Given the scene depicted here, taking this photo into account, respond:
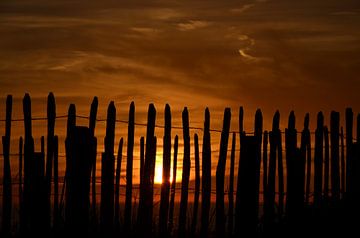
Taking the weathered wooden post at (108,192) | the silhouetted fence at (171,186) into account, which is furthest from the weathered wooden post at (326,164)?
the weathered wooden post at (108,192)

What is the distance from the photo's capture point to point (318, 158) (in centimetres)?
1026

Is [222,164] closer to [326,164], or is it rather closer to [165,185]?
[165,185]

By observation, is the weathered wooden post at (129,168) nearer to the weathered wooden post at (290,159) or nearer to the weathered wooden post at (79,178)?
the weathered wooden post at (290,159)

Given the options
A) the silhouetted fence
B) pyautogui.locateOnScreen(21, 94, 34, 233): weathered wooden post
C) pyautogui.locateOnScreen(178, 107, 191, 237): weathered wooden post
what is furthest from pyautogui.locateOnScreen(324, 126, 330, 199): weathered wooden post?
pyautogui.locateOnScreen(21, 94, 34, 233): weathered wooden post

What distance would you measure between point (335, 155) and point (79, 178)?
19.1ft

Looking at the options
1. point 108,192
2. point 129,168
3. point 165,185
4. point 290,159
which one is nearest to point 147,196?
point 165,185

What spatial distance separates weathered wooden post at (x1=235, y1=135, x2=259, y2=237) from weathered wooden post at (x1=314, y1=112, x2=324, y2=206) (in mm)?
4010

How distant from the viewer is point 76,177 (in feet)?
19.3

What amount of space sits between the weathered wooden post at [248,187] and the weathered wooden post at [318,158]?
4.01 meters

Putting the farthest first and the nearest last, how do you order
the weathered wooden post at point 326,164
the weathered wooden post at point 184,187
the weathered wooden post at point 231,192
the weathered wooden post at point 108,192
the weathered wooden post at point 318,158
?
1. the weathered wooden post at point 326,164
2. the weathered wooden post at point 318,158
3. the weathered wooden post at point 231,192
4. the weathered wooden post at point 184,187
5. the weathered wooden post at point 108,192

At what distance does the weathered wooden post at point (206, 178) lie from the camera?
29.6ft

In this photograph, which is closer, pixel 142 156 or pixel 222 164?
pixel 142 156

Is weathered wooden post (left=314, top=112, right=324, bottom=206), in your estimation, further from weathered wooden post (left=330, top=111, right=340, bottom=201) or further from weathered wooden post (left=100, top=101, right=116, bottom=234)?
weathered wooden post (left=100, top=101, right=116, bottom=234)

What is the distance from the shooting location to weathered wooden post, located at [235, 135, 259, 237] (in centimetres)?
612
